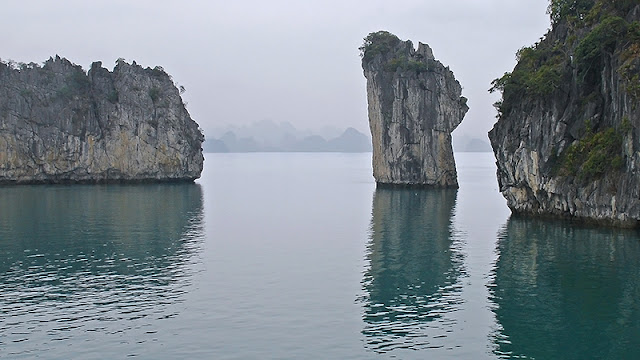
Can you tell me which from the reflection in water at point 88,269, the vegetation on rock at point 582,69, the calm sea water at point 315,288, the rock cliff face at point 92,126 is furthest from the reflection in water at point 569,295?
the rock cliff face at point 92,126

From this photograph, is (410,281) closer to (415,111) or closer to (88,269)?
(88,269)

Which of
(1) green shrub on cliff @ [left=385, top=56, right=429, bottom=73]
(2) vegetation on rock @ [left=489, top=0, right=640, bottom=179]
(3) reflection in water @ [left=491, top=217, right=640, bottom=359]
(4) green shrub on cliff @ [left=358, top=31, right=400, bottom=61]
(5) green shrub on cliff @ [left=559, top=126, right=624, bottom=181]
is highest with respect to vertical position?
(4) green shrub on cliff @ [left=358, top=31, right=400, bottom=61]

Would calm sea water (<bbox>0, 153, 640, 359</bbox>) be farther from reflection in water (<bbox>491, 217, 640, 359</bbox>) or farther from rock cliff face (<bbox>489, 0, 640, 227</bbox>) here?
rock cliff face (<bbox>489, 0, 640, 227</bbox>)

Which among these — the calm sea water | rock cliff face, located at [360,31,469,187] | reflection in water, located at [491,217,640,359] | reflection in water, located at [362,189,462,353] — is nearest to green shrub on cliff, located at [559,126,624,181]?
the calm sea water

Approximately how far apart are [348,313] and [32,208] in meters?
58.4

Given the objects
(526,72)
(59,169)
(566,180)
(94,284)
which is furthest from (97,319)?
(59,169)

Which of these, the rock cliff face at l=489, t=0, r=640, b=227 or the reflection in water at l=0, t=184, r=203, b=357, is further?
the rock cliff face at l=489, t=0, r=640, b=227

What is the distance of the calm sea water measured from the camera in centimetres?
2680

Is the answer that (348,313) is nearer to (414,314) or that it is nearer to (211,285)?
(414,314)

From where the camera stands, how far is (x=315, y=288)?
36.8 metres

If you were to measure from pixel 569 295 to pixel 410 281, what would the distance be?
8.90 meters

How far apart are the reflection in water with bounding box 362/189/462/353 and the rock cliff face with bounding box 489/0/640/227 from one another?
1016 centimetres

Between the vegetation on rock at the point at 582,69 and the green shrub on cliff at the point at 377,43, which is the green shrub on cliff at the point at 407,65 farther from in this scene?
the vegetation on rock at the point at 582,69

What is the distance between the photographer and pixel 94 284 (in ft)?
122
